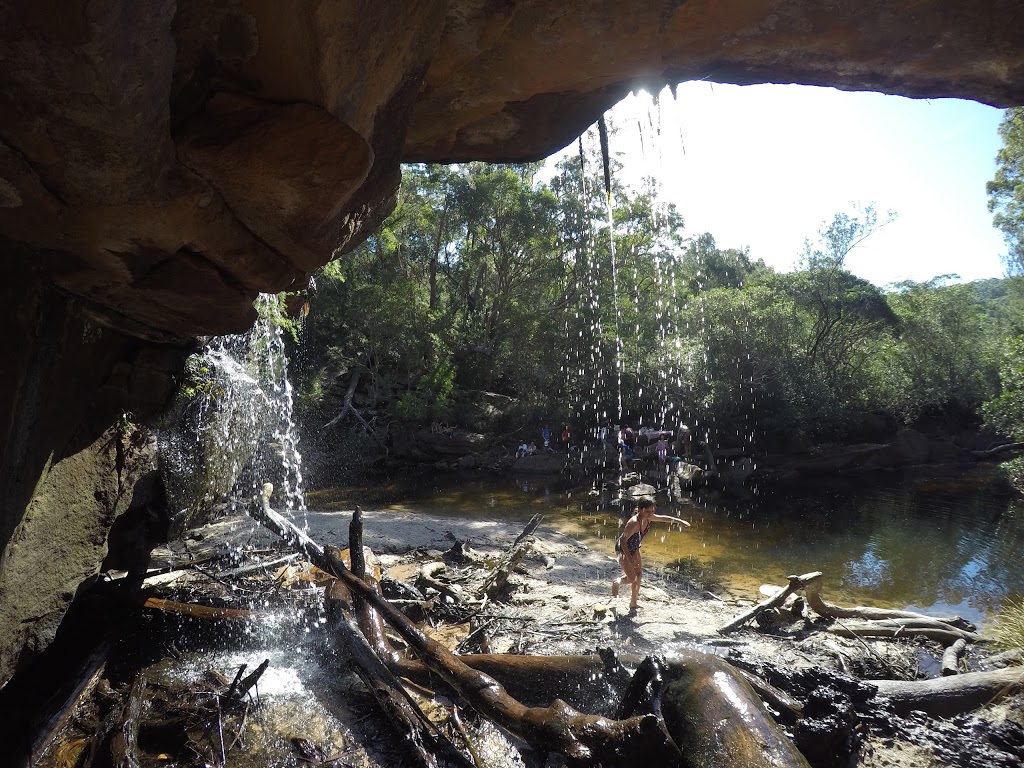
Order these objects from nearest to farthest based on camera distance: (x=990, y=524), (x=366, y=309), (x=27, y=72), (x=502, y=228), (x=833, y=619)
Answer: (x=27, y=72), (x=833, y=619), (x=990, y=524), (x=366, y=309), (x=502, y=228)

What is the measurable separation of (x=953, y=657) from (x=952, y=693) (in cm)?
164

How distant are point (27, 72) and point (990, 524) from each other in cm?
1953

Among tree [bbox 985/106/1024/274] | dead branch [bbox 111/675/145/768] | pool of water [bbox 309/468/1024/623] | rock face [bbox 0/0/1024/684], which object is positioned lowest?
pool of water [bbox 309/468/1024/623]

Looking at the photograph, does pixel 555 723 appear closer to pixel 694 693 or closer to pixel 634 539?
pixel 694 693

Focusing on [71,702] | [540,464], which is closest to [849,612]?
[71,702]

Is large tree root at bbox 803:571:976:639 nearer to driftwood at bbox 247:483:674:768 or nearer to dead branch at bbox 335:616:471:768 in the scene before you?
driftwood at bbox 247:483:674:768

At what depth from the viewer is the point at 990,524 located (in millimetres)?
14430

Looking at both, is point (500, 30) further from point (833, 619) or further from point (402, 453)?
point (402, 453)

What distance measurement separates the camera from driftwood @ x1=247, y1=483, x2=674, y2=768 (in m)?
3.40

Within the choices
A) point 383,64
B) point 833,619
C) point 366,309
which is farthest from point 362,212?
point 366,309

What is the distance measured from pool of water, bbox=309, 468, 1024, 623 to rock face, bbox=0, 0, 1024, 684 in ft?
26.5

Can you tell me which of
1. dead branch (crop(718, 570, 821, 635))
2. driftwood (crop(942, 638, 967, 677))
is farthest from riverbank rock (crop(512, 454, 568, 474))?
driftwood (crop(942, 638, 967, 677))

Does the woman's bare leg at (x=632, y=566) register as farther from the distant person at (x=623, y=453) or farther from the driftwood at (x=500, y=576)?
the distant person at (x=623, y=453)

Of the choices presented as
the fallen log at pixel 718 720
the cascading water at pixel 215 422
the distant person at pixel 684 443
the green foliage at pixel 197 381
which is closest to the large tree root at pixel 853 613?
the fallen log at pixel 718 720
